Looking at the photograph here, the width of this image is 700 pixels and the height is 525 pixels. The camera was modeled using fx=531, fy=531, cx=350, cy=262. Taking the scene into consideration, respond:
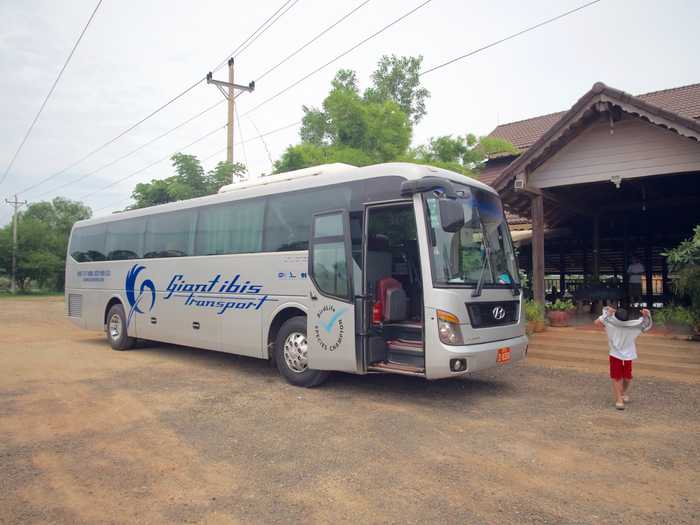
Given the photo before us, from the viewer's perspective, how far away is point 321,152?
14.7 metres

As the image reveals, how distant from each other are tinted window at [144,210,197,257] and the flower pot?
302 inches

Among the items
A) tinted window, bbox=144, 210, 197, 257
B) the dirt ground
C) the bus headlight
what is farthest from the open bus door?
tinted window, bbox=144, 210, 197, 257

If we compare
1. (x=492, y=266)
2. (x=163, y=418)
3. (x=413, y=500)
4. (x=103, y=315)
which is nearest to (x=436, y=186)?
(x=492, y=266)

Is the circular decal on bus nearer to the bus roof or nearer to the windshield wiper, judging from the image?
the windshield wiper

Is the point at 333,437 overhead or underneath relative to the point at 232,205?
underneath

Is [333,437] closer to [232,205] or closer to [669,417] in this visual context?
[669,417]

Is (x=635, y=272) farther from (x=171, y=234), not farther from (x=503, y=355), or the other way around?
(x=171, y=234)

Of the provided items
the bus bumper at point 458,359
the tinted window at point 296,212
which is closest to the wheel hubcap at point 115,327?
the tinted window at point 296,212

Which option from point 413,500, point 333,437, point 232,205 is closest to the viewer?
point 413,500

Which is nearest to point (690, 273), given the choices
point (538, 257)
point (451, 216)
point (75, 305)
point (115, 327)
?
point (538, 257)

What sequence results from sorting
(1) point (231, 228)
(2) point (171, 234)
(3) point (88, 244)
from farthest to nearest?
(3) point (88, 244) → (2) point (171, 234) → (1) point (231, 228)

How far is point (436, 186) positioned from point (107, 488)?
15.5 ft

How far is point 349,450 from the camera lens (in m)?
5.21

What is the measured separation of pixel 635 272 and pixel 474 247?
9109 mm
